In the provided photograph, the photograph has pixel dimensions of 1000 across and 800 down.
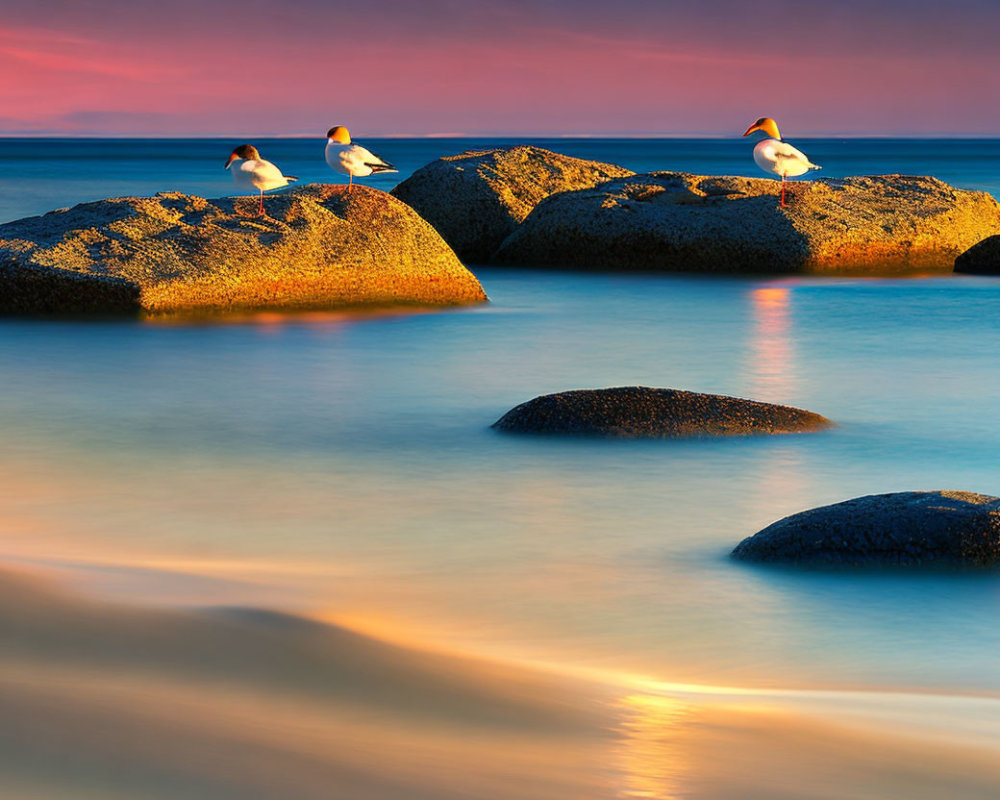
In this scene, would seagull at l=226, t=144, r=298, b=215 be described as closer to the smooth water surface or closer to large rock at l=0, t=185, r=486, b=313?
large rock at l=0, t=185, r=486, b=313

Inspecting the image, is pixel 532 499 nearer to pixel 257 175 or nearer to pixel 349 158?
pixel 257 175

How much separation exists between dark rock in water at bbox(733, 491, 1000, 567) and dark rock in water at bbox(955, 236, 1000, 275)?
14.2m

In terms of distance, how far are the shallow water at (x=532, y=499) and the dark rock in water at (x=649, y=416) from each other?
172 mm

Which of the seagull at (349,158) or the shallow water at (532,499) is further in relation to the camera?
the seagull at (349,158)

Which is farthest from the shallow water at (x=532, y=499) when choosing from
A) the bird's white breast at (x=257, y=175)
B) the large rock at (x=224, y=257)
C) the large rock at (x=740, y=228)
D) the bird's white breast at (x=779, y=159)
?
the bird's white breast at (x=779, y=159)

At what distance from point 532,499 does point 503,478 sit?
1.61 feet

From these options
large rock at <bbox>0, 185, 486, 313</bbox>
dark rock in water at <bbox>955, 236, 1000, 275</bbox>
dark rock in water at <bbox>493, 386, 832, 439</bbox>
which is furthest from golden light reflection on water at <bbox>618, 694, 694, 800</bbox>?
dark rock in water at <bbox>955, 236, 1000, 275</bbox>

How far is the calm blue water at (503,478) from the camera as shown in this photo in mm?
4906

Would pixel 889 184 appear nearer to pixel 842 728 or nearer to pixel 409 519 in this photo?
pixel 409 519

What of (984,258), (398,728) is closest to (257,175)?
(984,258)

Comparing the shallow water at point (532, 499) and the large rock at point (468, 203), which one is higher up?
the large rock at point (468, 203)

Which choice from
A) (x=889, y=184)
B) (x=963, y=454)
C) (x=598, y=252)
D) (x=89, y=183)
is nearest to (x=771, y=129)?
(x=889, y=184)

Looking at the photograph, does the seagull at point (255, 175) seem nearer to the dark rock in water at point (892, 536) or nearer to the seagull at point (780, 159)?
the seagull at point (780, 159)

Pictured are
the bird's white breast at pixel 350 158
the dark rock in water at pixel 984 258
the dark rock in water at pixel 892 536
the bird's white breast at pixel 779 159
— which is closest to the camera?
the dark rock in water at pixel 892 536
